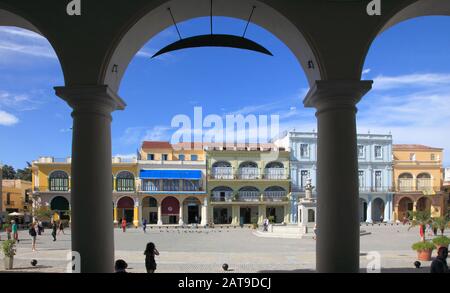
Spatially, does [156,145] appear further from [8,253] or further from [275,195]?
[8,253]

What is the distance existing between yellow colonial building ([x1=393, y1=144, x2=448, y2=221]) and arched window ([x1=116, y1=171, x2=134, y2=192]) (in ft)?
99.4

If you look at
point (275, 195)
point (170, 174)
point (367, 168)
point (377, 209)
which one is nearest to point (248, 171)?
point (275, 195)

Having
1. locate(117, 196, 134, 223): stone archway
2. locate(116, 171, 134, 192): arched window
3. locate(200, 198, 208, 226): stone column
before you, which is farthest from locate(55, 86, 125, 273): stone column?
locate(200, 198, 208, 226): stone column

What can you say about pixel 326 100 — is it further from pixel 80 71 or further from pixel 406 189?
pixel 406 189

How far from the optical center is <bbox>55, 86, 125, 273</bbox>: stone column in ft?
19.8

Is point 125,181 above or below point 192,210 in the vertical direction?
above

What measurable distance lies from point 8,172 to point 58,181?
34.8 m

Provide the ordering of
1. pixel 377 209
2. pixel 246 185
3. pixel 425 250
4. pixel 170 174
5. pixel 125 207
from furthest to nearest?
pixel 377 209 → pixel 246 185 → pixel 125 207 → pixel 170 174 → pixel 425 250

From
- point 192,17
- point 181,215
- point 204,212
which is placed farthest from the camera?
point 204,212

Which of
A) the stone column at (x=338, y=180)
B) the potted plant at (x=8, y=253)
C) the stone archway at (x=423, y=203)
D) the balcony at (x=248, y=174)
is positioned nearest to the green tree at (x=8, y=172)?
the balcony at (x=248, y=174)

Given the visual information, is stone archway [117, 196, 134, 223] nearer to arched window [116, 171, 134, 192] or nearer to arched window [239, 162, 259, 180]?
arched window [116, 171, 134, 192]

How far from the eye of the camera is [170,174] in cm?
5047

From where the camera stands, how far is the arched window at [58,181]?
161 feet
